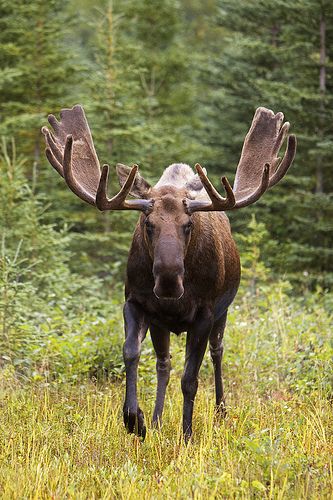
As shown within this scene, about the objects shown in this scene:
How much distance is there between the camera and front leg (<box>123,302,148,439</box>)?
5734mm

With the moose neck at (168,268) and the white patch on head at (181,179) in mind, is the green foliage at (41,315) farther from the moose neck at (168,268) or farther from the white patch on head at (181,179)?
the moose neck at (168,268)

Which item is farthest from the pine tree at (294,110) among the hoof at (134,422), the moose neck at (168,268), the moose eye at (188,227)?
the moose neck at (168,268)

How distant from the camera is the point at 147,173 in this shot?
14.1 metres

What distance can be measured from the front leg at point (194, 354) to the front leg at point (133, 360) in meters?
0.37

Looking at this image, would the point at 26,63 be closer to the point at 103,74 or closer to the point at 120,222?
the point at 103,74

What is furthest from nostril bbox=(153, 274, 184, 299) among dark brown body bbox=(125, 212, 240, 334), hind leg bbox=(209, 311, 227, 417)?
hind leg bbox=(209, 311, 227, 417)

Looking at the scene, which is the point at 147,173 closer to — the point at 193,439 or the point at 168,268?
the point at 193,439

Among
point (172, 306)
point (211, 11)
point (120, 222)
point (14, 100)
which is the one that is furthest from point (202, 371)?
point (211, 11)

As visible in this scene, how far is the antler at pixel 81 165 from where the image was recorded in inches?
225

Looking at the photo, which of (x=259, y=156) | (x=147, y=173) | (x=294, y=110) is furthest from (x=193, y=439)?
(x=294, y=110)

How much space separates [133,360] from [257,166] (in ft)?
6.42

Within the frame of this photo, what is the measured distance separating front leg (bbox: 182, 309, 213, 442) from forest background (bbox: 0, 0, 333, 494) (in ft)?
5.59

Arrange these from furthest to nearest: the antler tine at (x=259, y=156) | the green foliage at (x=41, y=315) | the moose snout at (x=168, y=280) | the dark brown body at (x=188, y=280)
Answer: the green foliage at (x=41, y=315) < the antler tine at (x=259, y=156) < the dark brown body at (x=188, y=280) < the moose snout at (x=168, y=280)

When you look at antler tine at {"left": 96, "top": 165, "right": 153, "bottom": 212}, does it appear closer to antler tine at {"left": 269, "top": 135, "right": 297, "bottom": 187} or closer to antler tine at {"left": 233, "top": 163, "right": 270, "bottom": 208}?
antler tine at {"left": 233, "top": 163, "right": 270, "bottom": 208}
